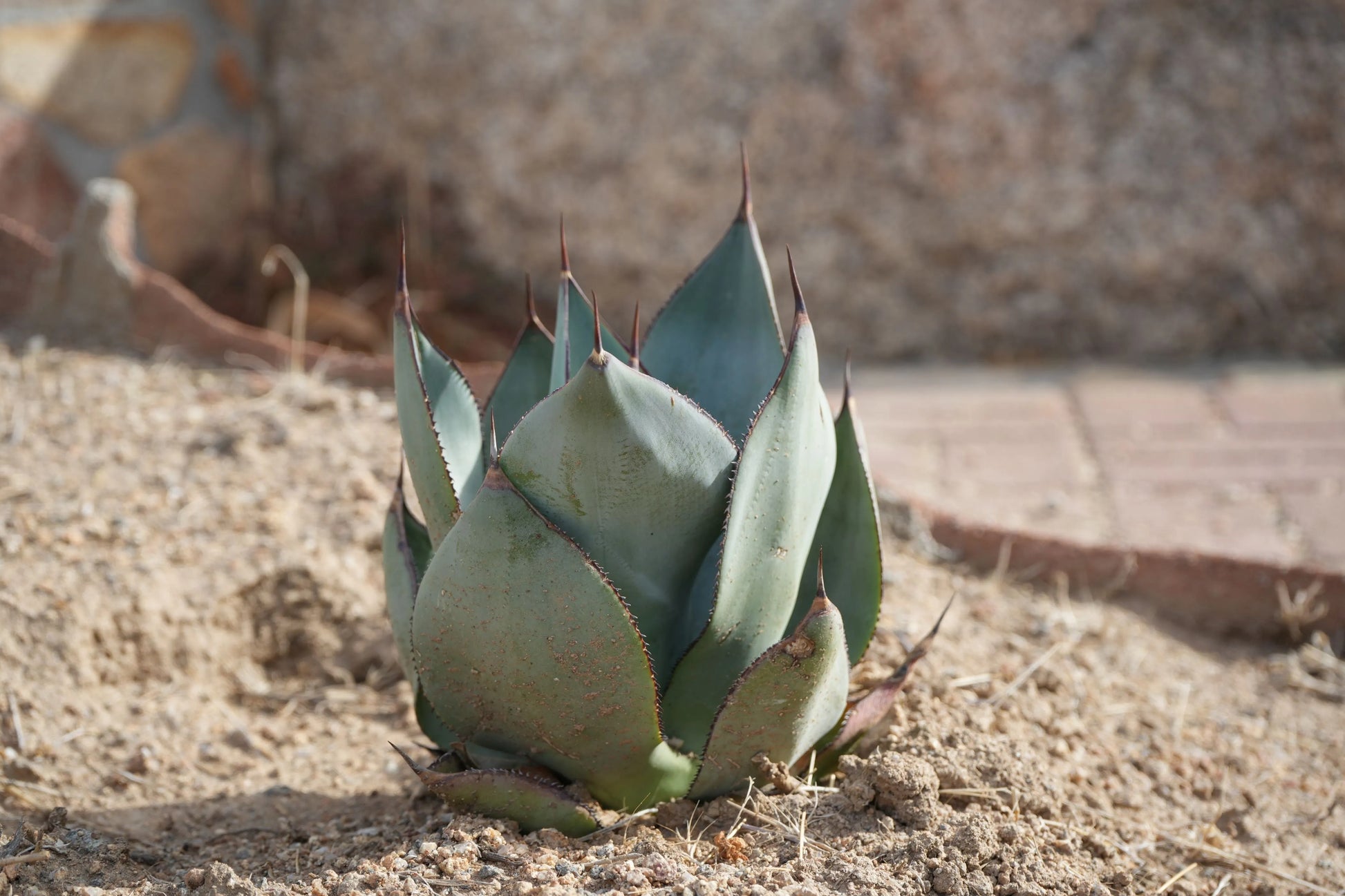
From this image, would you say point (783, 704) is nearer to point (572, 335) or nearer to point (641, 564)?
point (641, 564)

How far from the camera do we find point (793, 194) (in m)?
3.93

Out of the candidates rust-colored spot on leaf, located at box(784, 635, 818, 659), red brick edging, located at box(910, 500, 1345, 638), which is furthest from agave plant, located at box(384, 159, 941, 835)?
red brick edging, located at box(910, 500, 1345, 638)

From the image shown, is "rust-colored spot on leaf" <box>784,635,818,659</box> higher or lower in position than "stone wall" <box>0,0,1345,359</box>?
lower

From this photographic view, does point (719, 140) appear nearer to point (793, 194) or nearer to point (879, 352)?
point (793, 194)

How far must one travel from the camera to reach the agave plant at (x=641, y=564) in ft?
4.21

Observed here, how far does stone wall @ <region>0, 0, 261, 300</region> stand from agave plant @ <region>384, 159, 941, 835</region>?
2.35 m

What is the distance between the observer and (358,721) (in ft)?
6.70

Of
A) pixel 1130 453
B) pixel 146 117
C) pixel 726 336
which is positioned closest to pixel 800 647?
pixel 726 336

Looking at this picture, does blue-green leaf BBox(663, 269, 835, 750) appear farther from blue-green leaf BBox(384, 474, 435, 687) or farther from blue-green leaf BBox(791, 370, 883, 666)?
blue-green leaf BBox(384, 474, 435, 687)

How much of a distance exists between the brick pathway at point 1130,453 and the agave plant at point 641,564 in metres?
1.03

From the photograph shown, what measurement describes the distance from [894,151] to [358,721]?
8.31 feet

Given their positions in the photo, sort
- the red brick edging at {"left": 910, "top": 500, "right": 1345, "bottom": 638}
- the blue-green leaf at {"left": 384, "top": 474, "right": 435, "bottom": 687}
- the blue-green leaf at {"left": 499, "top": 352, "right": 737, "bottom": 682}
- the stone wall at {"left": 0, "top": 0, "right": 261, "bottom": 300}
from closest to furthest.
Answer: the blue-green leaf at {"left": 499, "top": 352, "right": 737, "bottom": 682} → the blue-green leaf at {"left": 384, "top": 474, "right": 435, "bottom": 687} → the red brick edging at {"left": 910, "top": 500, "right": 1345, "bottom": 638} → the stone wall at {"left": 0, "top": 0, "right": 261, "bottom": 300}

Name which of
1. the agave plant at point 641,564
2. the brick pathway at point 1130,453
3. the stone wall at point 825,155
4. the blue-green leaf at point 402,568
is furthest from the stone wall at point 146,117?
the agave plant at point 641,564

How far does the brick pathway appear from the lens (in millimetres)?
2842
